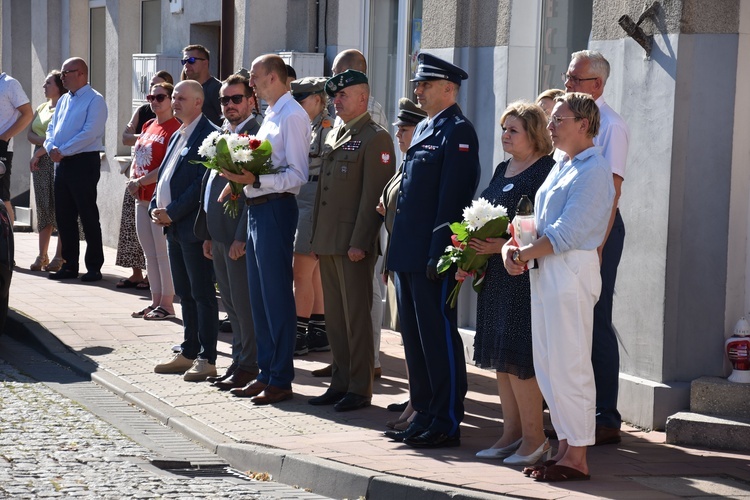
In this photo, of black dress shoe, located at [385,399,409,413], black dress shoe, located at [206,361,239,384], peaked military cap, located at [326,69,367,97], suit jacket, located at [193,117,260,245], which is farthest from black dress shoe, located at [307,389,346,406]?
peaked military cap, located at [326,69,367,97]

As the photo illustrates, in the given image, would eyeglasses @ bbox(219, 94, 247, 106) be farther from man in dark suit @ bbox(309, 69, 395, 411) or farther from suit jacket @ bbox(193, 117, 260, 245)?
man in dark suit @ bbox(309, 69, 395, 411)

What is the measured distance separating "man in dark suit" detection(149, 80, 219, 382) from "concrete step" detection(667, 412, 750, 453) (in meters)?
3.30

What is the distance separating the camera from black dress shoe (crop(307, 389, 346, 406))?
8297 mm

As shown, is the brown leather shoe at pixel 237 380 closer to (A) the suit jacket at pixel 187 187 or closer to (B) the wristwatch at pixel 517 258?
(A) the suit jacket at pixel 187 187

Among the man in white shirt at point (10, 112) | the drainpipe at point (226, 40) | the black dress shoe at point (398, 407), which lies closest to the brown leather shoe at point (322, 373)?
the black dress shoe at point (398, 407)

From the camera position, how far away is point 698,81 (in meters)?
7.64

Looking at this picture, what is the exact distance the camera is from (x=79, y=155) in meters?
13.8

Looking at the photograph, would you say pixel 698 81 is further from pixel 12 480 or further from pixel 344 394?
pixel 12 480

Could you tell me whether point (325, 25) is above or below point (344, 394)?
above

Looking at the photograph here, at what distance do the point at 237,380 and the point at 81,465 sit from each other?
2026 mm

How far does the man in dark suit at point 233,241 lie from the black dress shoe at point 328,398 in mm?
743

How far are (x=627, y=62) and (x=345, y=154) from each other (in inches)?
71.3

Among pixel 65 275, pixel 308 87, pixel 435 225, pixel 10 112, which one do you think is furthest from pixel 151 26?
pixel 435 225

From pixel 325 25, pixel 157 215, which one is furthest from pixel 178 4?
pixel 157 215
